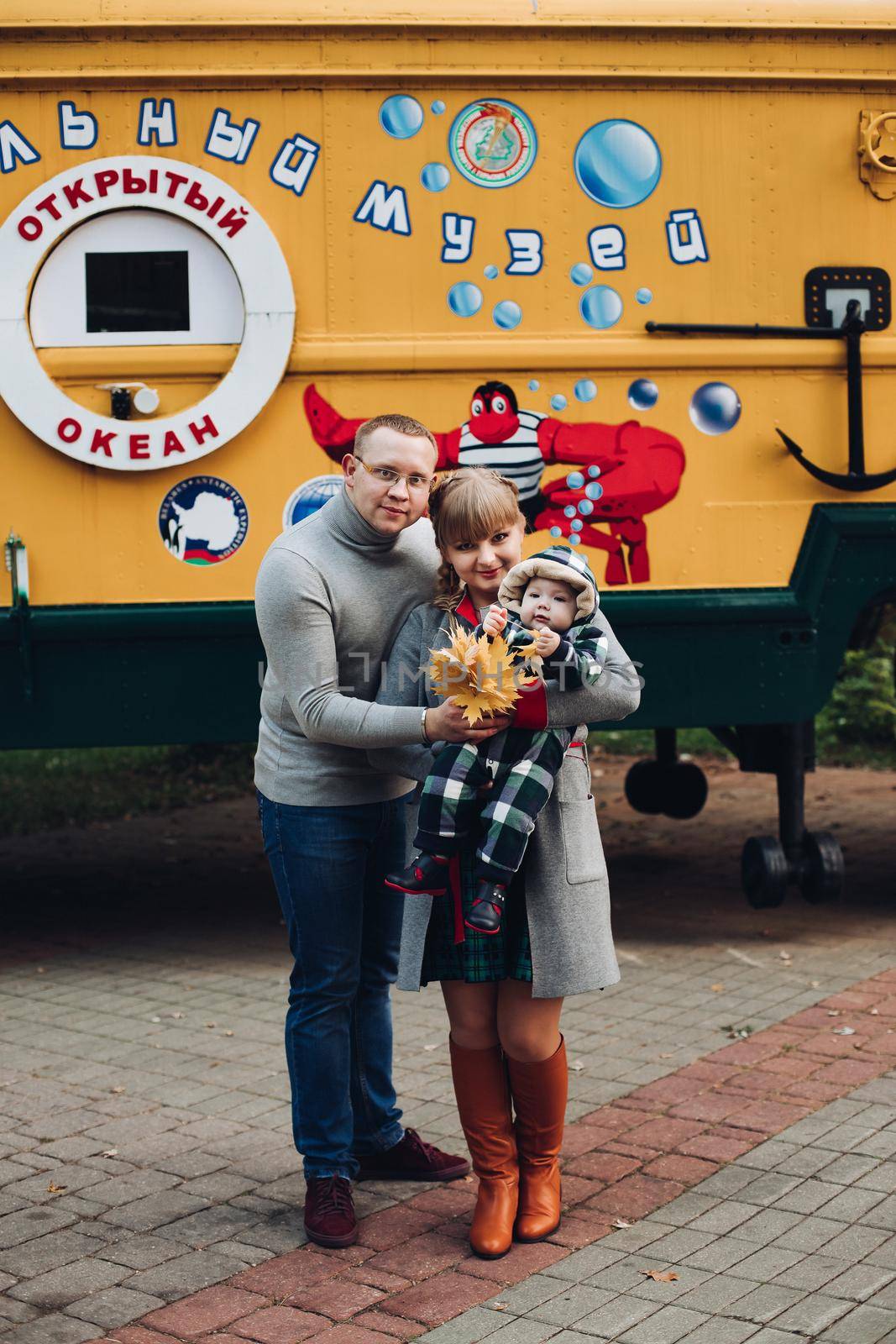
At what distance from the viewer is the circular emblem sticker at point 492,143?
5.66 m

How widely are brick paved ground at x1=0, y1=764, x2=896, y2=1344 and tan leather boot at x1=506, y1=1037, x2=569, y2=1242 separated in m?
0.08

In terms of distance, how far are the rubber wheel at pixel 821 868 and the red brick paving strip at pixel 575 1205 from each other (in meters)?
0.91

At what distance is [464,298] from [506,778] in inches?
105

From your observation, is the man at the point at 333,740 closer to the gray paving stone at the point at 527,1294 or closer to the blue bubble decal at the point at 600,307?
the gray paving stone at the point at 527,1294

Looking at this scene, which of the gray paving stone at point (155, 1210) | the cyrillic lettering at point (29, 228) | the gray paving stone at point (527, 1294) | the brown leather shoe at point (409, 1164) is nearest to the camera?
the gray paving stone at point (527, 1294)

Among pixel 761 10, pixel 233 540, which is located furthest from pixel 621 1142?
pixel 761 10

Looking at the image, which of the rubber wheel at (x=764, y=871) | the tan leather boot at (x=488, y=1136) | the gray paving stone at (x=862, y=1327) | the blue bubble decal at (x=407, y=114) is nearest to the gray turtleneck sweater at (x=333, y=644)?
the tan leather boot at (x=488, y=1136)

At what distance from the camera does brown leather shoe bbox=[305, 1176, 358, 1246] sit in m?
3.71

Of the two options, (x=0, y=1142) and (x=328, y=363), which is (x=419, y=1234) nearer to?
(x=0, y=1142)

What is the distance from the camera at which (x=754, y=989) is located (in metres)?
5.62

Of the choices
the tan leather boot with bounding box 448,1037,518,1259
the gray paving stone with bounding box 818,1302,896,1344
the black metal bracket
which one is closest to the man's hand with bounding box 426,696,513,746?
the tan leather boot with bounding box 448,1037,518,1259

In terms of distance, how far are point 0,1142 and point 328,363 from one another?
2751 millimetres

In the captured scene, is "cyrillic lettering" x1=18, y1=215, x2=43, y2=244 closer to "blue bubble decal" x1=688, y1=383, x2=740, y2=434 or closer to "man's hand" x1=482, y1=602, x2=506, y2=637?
"blue bubble decal" x1=688, y1=383, x2=740, y2=434

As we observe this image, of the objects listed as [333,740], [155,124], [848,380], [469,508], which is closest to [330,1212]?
[333,740]
